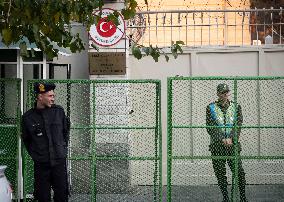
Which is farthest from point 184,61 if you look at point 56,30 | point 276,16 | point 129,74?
point 56,30

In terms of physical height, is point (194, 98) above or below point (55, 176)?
above

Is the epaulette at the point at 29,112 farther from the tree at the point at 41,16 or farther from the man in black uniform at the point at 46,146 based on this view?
the tree at the point at 41,16

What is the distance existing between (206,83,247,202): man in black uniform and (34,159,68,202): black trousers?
2319 millimetres

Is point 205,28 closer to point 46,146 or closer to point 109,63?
point 109,63

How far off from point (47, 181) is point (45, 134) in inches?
24.4

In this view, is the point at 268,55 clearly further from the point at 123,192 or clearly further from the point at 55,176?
the point at 55,176

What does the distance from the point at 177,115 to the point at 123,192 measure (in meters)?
1.56

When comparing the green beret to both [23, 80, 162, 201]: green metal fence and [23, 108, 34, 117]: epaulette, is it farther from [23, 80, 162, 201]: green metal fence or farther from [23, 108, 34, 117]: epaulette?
[23, 108, 34, 117]: epaulette

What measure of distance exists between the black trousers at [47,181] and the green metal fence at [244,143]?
1731 mm

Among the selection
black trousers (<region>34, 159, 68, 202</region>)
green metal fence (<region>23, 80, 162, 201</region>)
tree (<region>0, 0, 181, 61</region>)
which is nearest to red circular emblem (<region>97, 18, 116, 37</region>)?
green metal fence (<region>23, 80, 162, 201</region>)

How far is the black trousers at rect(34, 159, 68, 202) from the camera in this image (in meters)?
9.05

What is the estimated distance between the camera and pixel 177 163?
11.0 m

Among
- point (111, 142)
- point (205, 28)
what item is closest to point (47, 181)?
point (111, 142)

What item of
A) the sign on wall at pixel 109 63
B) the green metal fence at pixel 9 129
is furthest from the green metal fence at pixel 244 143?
the green metal fence at pixel 9 129
